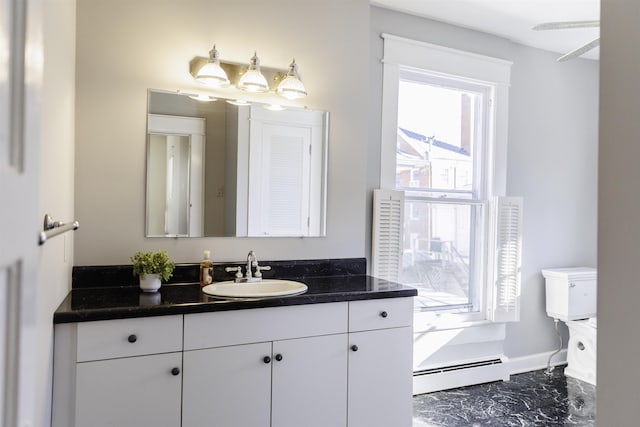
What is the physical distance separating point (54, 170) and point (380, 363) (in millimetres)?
1662

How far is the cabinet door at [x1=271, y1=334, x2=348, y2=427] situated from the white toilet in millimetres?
2254

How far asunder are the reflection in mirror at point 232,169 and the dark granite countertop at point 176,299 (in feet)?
1.18

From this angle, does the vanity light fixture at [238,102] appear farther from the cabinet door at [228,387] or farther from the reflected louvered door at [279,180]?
the cabinet door at [228,387]

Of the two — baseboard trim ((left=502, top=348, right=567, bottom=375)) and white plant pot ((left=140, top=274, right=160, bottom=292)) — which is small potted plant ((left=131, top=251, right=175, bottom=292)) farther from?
baseboard trim ((left=502, top=348, right=567, bottom=375))

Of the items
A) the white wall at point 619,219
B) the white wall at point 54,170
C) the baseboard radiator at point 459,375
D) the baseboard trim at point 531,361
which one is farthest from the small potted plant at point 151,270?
the baseboard trim at point 531,361

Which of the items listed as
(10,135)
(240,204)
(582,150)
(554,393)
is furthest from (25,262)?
(582,150)

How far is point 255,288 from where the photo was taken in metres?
2.36

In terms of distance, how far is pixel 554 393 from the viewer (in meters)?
3.29

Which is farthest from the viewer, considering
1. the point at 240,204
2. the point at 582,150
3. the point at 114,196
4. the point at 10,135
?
the point at 582,150

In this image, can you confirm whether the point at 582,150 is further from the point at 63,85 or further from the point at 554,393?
the point at 63,85

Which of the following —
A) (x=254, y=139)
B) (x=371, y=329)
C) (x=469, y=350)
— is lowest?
(x=469, y=350)

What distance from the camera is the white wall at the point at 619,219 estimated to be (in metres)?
0.76

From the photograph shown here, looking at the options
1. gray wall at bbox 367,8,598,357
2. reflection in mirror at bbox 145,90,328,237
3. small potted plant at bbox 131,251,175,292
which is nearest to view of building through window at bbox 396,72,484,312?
gray wall at bbox 367,8,598,357

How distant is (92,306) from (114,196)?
0.64 meters
